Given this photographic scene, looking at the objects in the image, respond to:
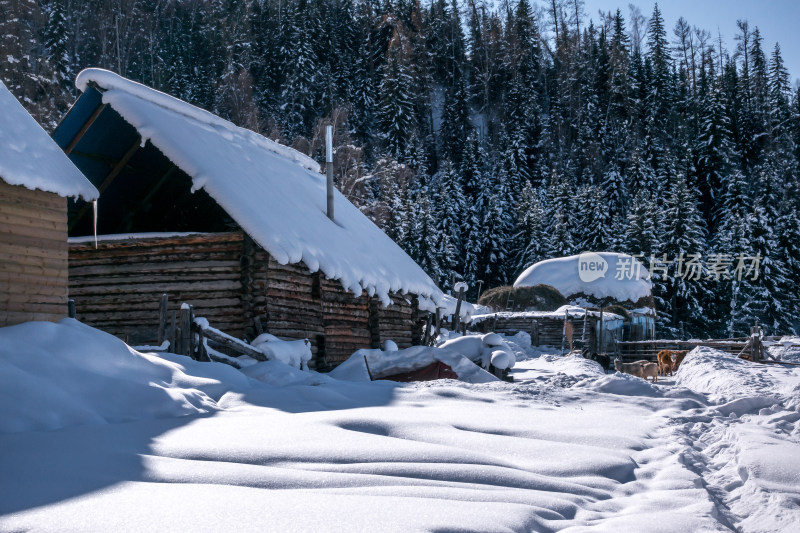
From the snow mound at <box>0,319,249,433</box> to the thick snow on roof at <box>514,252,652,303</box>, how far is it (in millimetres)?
35778

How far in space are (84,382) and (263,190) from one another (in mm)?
7828

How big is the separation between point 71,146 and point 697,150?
6579 centimetres

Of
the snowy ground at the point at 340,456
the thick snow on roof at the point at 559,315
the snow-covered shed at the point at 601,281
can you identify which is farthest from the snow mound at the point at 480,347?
the snow-covered shed at the point at 601,281

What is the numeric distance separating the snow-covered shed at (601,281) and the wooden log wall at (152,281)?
3109 centimetres

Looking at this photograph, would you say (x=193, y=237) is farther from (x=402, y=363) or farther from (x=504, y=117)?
(x=504, y=117)

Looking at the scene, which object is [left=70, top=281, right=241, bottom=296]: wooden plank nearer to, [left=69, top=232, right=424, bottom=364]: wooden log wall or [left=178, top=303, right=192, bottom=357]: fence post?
[left=69, top=232, right=424, bottom=364]: wooden log wall

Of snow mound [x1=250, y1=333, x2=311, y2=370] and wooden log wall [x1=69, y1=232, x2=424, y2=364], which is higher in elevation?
wooden log wall [x1=69, y1=232, x2=424, y2=364]

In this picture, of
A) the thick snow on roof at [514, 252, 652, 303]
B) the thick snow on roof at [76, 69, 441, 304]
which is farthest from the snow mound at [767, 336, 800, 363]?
the thick snow on roof at [514, 252, 652, 303]

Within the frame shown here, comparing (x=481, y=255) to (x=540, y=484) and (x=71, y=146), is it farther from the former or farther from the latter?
(x=540, y=484)

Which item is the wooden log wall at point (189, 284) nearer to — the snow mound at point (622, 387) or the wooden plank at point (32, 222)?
the wooden plank at point (32, 222)

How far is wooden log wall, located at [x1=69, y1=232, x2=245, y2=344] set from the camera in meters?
12.8

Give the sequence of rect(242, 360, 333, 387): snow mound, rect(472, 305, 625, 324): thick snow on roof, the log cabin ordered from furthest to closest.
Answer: the log cabin
rect(472, 305, 625, 324): thick snow on roof
rect(242, 360, 333, 387): snow mound

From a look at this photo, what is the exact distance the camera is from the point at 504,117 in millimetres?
75750

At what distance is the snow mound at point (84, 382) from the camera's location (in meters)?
5.65
